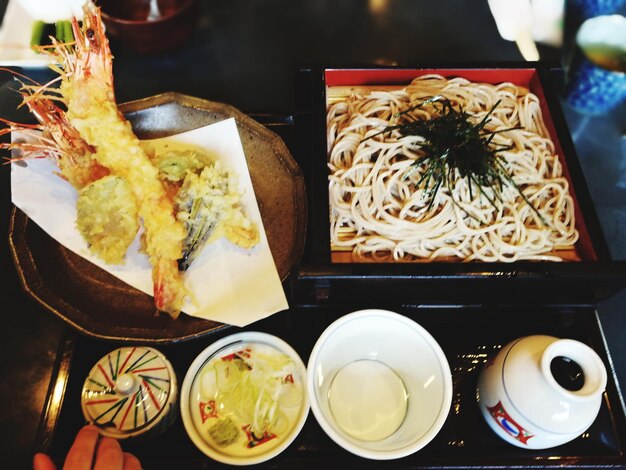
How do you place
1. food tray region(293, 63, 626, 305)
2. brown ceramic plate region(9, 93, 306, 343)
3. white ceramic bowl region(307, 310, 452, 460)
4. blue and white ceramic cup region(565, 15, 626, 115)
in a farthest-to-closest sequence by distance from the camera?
blue and white ceramic cup region(565, 15, 626, 115), brown ceramic plate region(9, 93, 306, 343), food tray region(293, 63, 626, 305), white ceramic bowl region(307, 310, 452, 460)

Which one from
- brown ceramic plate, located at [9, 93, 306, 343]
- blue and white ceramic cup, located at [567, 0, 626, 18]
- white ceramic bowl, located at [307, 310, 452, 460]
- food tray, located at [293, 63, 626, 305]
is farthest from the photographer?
blue and white ceramic cup, located at [567, 0, 626, 18]

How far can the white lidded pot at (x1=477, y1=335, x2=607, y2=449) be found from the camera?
130 centimetres

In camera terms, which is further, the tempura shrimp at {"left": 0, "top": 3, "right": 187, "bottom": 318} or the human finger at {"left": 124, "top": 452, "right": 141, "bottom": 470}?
the tempura shrimp at {"left": 0, "top": 3, "right": 187, "bottom": 318}

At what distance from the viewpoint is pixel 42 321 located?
1762 millimetres

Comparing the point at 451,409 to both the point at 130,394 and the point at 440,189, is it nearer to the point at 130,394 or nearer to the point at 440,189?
the point at 440,189

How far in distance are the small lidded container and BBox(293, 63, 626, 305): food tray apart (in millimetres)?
518

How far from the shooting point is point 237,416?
4.90 feet

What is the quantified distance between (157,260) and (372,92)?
3.58 feet

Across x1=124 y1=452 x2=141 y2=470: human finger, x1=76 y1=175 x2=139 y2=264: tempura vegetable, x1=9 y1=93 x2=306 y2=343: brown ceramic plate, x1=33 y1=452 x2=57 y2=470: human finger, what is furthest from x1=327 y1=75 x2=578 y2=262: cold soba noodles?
x1=33 y1=452 x2=57 y2=470: human finger

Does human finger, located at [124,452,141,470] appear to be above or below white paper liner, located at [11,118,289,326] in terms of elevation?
below

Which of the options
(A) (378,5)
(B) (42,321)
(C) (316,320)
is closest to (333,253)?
(C) (316,320)

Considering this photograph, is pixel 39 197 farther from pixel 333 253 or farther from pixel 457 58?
pixel 457 58

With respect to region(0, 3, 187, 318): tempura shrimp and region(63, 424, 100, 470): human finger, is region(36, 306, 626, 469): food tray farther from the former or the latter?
region(0, 3, 187, 318): tempura shrimp

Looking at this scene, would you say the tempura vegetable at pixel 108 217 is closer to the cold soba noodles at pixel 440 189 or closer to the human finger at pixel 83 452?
the human finger at pixel 83 452
